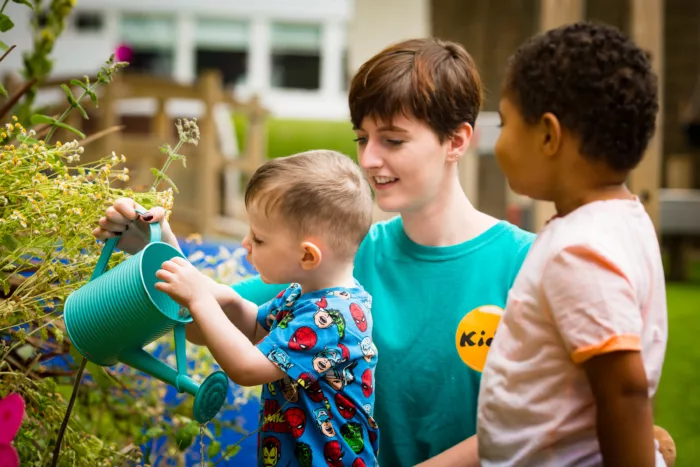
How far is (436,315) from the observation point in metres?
1.30

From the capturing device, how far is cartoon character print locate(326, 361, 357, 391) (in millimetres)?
1081

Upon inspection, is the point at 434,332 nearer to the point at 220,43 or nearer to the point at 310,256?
the point at 310,256

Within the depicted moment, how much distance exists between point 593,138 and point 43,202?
2.06ft

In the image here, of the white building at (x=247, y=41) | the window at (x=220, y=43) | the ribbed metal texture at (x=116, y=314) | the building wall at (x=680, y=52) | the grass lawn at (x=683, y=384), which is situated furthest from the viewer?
the window at (x=220, y=43)

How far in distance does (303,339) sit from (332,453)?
0.51ft

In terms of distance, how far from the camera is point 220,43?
1388cm

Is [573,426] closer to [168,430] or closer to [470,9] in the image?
[168,430]

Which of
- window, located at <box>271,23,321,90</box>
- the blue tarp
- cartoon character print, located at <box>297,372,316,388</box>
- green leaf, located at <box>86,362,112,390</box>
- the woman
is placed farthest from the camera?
window, located at <box>271,23,321,90</box>

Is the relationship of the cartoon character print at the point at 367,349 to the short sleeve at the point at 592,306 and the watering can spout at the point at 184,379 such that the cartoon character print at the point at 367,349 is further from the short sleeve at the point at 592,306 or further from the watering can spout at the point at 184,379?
the short sleeve at the point at 592,306

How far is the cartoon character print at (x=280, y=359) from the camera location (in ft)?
3.38

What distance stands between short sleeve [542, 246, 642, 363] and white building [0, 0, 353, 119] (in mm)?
12610

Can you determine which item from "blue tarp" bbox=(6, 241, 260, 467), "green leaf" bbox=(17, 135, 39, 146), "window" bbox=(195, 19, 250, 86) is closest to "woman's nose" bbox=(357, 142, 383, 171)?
"green leaf" bbox=(17, 135, 39, 146)

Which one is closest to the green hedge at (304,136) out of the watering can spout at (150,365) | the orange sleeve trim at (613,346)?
the watering can spout at (150,365)

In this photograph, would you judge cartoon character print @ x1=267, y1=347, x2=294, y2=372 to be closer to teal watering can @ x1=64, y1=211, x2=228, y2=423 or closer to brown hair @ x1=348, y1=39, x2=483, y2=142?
teal watering can @ x1=64, y1=211, x2=228, y2=423
